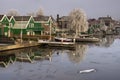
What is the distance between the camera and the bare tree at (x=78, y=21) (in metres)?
89.6

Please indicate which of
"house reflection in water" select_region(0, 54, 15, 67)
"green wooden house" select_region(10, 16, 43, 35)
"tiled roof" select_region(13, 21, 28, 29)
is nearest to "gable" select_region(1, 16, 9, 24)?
"green wooden house" select_region(10, 16, 43, 35)

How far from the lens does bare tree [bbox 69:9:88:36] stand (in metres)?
89.6

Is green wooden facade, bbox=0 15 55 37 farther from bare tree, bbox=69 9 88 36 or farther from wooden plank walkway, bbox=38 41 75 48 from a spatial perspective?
bare tree, bbox=69 9 88 36

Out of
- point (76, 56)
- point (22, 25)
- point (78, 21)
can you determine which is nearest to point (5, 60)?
point (76, 56)

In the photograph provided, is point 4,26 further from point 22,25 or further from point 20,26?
point 22,25

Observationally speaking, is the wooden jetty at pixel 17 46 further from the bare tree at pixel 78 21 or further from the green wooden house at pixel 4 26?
the bare tree at pixel 78 21

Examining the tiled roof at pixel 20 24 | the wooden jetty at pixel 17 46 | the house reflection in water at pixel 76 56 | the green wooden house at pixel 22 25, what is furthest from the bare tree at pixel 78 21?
the house reflection in water at pixel 76 56

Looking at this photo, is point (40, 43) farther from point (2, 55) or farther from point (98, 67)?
point (98, 67)

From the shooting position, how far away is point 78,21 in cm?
8988

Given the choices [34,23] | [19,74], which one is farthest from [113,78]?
[34,23]

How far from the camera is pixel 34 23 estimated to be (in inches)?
2662

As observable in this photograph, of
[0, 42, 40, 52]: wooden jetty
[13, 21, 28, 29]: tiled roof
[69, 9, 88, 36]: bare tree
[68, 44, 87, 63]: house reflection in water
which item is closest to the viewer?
[68, 44, 87, 63]: house reflection in water

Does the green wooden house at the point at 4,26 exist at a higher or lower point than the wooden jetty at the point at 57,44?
higher

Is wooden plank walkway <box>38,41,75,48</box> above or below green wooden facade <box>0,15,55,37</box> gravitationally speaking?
below
